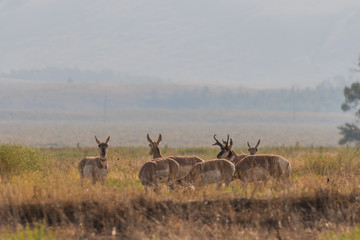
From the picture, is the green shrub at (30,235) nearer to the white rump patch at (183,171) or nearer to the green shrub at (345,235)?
the green shrub at (345,235)

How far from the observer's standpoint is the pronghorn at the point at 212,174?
14578mm

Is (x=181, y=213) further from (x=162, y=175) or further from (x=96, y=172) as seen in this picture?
(x=96, y=172)

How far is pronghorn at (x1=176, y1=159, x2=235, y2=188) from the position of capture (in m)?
14.6

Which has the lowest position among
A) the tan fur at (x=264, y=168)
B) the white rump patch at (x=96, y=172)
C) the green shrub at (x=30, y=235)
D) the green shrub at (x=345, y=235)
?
the green shrub at (x=30, y=235)

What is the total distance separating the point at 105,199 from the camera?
12.5 metres

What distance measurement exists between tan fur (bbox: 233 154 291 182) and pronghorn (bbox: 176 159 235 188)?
15.4 inches

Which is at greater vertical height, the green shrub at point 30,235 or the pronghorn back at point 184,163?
the pronghorn back at point 184,163

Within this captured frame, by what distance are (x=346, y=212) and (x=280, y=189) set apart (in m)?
1.67

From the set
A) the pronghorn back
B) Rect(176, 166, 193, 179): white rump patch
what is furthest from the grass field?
the pronghorn back

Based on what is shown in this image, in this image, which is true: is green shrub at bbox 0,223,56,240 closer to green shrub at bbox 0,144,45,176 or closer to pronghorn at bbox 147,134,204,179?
pronghorn at bbox 147,134,204,179

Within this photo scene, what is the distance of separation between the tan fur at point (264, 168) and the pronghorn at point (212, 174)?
0.39 meters

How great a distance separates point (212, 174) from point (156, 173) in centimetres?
135

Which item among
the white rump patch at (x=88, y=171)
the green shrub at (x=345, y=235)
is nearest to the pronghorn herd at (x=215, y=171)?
the white rump patch at (x=88, y=171)

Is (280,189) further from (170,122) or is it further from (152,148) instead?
(170,122)
